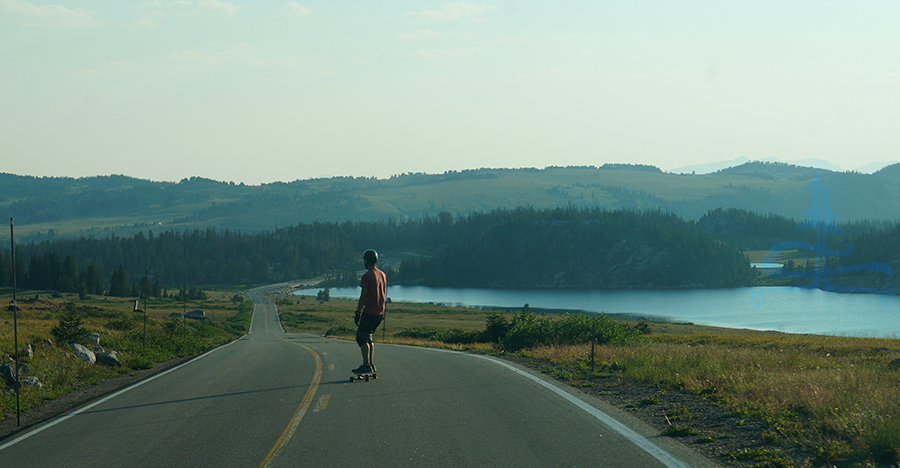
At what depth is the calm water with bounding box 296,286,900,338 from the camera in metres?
94.9

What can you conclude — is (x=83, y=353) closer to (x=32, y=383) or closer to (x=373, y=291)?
(x=32, y=383)

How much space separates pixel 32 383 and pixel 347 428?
28.8 ft

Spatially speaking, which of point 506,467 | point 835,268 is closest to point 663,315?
point 835,268

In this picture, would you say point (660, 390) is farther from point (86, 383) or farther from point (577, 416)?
point (86, 383)

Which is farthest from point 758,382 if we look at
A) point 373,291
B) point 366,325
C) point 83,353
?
point 83,353

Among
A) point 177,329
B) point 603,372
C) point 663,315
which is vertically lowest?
point 663,315

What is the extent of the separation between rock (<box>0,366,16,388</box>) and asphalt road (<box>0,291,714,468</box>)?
2209 millimetres

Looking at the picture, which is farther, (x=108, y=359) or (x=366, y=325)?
(x=108, y=359)

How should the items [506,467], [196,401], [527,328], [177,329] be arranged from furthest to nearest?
1. [177,329]
2. [527,328]
3. [196,401]
4. [506,467]

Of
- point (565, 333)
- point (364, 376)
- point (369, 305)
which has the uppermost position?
point (369, 305)

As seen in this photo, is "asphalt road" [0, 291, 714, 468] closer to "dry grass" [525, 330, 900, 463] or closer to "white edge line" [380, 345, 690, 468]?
"white edge line" [380, 345, 690, 468]

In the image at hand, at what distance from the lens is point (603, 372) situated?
14.4 m

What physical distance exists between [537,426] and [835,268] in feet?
712

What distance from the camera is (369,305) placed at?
42.3ft
